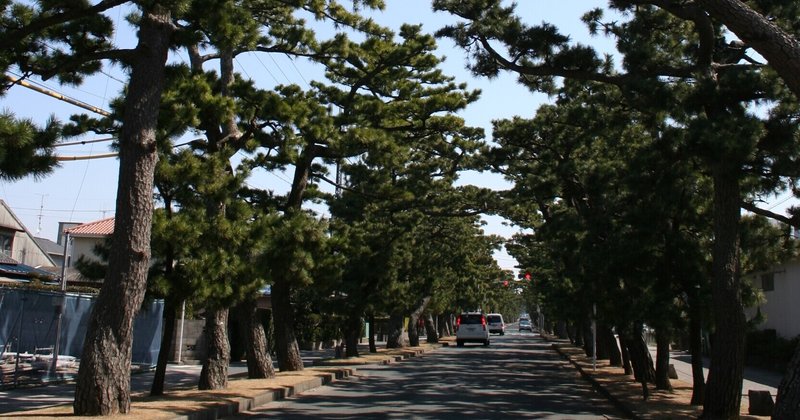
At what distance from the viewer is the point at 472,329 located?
46.5 m

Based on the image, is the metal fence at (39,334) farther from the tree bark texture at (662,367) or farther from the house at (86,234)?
the house at (86,234)

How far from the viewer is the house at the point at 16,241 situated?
132ft

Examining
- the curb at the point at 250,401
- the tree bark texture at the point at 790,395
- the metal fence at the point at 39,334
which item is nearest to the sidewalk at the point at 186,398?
the curb at the point at 250,401

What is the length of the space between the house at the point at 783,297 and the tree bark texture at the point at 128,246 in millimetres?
20068

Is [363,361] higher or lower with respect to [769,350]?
lower

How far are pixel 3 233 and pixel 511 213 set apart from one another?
28996mm

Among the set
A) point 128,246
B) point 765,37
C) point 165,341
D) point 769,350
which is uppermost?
point 765,37

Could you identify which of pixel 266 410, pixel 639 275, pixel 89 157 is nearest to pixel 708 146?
pixel 639 275

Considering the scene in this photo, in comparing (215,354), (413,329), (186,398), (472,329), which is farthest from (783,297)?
(472,329)

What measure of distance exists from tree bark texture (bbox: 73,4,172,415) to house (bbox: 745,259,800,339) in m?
20.1

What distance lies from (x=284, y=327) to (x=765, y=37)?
14.4m

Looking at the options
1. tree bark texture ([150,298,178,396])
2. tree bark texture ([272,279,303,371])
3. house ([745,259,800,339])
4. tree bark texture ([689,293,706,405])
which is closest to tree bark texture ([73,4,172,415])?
tree bark texture ([150,298,178,396])

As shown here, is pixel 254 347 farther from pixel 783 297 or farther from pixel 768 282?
pixel 768 282

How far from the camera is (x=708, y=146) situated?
10133mm
